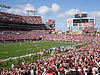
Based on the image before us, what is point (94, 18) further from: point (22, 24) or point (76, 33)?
point (22, 24)

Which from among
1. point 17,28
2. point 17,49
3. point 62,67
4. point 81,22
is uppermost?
point 81,22

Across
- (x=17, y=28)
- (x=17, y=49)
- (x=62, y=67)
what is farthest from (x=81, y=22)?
(x=62, y=67)

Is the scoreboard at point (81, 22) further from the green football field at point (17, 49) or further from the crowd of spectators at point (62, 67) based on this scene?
the crowd of spectators at point (62, 67)

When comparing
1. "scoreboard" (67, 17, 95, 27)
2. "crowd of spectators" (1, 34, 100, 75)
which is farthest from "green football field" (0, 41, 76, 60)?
"scoreboard" (67, 17, 95, 27)

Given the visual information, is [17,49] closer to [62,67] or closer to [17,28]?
[62,67]

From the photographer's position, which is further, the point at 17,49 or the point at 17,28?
the point at 17,28

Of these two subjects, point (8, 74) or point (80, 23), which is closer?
point (8, 74)

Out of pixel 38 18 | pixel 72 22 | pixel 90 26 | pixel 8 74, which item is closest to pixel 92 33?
pixel 90 26

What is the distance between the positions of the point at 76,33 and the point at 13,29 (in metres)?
24.9

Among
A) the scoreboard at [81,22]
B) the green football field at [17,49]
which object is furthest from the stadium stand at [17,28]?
the scoreboard at [81,22]

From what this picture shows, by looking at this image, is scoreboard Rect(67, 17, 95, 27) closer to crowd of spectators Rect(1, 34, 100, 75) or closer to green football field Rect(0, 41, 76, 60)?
green football field Rect(0, 41, 76, 60)

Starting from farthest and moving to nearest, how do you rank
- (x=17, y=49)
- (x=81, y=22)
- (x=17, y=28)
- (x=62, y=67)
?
(x=81, y=22) → (x=17, y=28) → (x=17, y=49) → (x=62, y=67)

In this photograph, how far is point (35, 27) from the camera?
74.9m

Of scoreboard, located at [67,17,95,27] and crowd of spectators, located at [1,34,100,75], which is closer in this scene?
crowd of spectators, located at [1,34,100,75]
